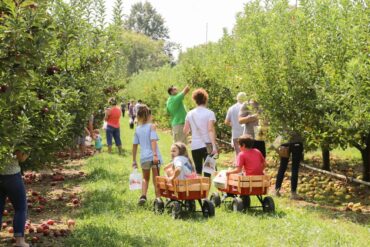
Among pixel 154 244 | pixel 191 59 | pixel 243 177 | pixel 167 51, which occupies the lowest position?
pixel 154 244

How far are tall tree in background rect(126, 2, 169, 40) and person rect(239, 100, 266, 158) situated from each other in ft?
357

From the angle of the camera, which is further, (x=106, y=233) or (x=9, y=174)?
(x=106, y=233)

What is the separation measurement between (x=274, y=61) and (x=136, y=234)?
496 centimetres

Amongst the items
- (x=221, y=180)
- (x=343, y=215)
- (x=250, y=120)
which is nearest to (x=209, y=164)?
(x=221, y=180)

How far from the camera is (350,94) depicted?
8.02 m

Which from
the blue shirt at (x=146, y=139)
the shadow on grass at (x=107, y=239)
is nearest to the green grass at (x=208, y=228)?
the shadow on grass at (x=107, y=239)

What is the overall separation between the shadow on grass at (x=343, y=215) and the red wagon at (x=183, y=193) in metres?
2.23

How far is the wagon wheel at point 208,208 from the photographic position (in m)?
7.39

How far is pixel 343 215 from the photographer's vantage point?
8500mm

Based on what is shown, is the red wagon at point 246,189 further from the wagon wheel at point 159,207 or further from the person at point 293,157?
the person at point 293,157

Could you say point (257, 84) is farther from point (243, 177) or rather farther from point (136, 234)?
point (136, 234)

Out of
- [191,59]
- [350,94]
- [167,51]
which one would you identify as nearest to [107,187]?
[350,94]

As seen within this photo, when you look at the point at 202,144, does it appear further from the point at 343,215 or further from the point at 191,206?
the point at 343,215

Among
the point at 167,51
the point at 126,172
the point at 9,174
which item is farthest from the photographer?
the point at 167,51
